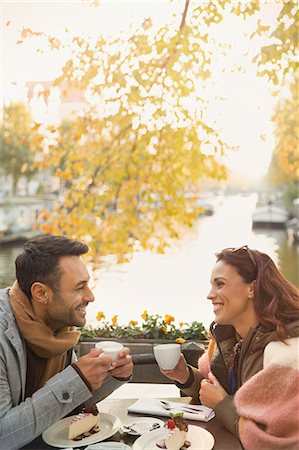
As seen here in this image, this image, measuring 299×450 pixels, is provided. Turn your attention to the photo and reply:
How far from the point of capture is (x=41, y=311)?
1507 millimetres

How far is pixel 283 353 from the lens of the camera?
4.36 feet

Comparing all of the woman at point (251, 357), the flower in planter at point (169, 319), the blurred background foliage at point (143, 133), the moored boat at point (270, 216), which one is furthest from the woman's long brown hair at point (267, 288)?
the moored boat at point (270, 216)

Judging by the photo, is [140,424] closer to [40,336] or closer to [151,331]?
[40,336]

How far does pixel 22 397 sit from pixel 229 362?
55 cm

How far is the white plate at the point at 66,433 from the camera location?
127cm

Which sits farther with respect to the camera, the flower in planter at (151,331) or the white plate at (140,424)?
the flower in planter at (151,331)

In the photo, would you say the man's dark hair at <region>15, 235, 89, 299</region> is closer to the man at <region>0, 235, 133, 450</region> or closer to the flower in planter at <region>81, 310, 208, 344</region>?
Answer: the man at <region>0, 235, 133, 450</region>

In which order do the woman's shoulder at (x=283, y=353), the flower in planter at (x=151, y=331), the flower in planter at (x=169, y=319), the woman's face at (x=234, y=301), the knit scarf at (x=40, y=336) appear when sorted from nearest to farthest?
the woman's shoulder at (x=283, y=353) → the knit scarf at (x=40, y=336) → the woman's face at (x=234, y=301) → the flower in planter at (x=169, y=319) → the flower in planter at (x=151, y=331)

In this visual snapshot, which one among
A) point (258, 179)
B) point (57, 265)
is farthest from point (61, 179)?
point (57, 265)

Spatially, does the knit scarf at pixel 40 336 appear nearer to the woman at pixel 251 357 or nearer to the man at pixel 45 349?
the man at pixel 45 349

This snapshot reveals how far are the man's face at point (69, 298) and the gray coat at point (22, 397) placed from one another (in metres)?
0.13

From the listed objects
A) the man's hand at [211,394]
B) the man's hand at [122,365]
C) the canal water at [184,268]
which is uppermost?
the man's hand at [122,365]

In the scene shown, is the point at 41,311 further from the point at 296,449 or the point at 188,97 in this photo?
the point at 188,97

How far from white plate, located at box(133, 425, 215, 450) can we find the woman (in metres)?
0.08
